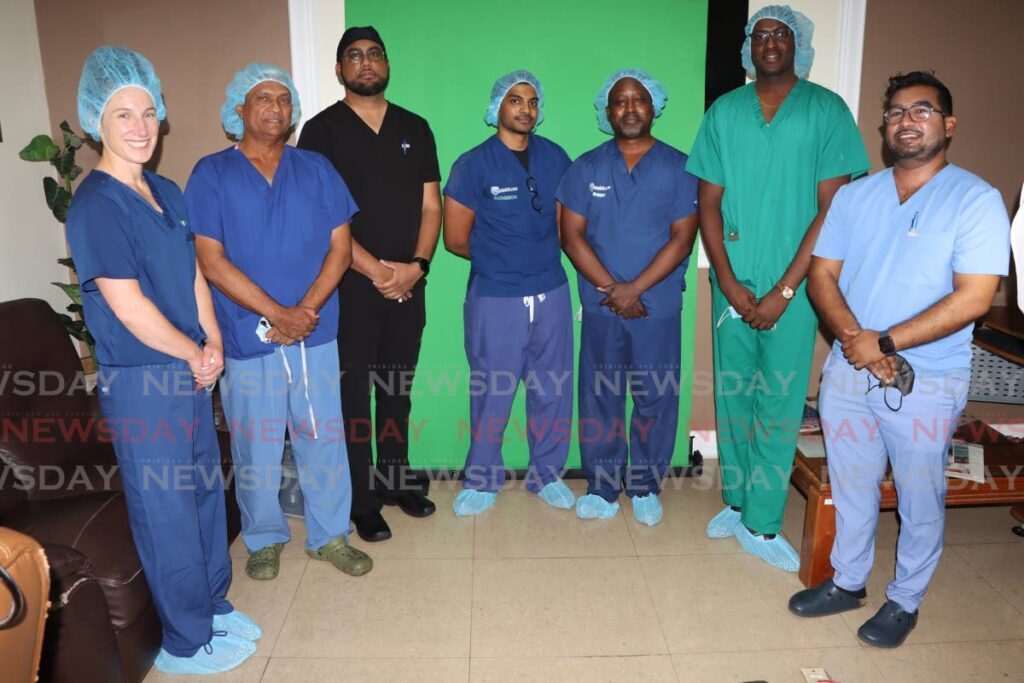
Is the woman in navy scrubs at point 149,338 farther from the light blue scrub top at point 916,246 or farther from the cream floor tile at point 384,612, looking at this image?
the light blue scrub top at point 916,246

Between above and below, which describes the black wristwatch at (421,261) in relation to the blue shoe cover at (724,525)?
above

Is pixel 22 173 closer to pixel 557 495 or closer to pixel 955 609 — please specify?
pixel 557 495

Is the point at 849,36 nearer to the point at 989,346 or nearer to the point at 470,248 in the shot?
the point at 989,346

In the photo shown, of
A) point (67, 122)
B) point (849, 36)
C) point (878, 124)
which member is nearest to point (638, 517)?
point (878, 124)

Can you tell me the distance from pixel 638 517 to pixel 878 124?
1.95 meters

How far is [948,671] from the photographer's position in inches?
84.3

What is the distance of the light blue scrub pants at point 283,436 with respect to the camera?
243 cm

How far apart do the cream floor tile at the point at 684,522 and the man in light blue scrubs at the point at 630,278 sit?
7 centimetres

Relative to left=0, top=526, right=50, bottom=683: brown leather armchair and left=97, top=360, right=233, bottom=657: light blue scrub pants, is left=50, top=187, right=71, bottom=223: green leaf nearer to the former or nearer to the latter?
left=97, top=360, right=233, bottom=657: light blue scrub pants

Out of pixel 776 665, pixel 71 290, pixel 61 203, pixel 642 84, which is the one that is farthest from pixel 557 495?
pixel 61 203

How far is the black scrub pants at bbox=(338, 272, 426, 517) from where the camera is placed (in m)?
2.78

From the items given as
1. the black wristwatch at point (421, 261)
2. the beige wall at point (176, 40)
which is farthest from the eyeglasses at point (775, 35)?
the beige wall at point (176, 40)

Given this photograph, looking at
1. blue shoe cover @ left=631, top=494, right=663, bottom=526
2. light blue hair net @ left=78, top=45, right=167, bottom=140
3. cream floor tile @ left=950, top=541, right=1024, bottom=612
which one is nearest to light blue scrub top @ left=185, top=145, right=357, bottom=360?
light blue hair net @ left=78, top=45, right=167, bottom=140

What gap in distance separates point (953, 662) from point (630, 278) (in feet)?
5.14
